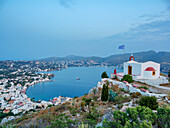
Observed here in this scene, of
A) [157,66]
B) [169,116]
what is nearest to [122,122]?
[169,116]

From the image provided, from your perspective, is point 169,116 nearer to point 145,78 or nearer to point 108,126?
point 108,126

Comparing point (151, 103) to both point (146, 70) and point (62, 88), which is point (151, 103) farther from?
point (62, 88)

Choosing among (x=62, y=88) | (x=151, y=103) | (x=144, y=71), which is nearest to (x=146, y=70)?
(x=144, y=71)

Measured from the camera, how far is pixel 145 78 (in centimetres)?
1302

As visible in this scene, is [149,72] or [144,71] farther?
[144,71]

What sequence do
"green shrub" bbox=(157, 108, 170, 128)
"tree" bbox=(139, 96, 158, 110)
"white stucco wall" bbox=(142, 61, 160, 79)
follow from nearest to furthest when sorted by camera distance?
"green shrub" bbox=(157, 108, 170, 128)
"tree" bbox=(139, 96, 158, 110)
"white stucco wall" bbox=(142, 61, 160, 79)

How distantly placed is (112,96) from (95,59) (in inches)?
4523

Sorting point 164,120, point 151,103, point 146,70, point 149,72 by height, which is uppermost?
point 146,70

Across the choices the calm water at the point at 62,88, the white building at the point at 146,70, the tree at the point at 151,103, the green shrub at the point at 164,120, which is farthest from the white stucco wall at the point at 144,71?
the calm water at the point at 62,88

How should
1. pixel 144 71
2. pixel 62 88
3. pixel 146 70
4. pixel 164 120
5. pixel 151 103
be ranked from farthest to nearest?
pixel 62 88, pixel 144 71, pixel 146 70, pixel 151 103, pixel 164 120

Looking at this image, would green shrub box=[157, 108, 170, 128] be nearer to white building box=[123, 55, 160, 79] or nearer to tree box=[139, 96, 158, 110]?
tree box=[139, 96, 158, 110]

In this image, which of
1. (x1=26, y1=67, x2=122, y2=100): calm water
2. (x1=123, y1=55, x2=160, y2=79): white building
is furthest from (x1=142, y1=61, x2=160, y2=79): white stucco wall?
(x1=26, y1=67, x2=122, y2=100): calm water

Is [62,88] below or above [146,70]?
below

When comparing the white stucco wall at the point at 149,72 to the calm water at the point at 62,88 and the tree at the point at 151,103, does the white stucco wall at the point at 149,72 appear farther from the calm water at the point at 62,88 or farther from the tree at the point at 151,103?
the calm water at the point at 62,88
